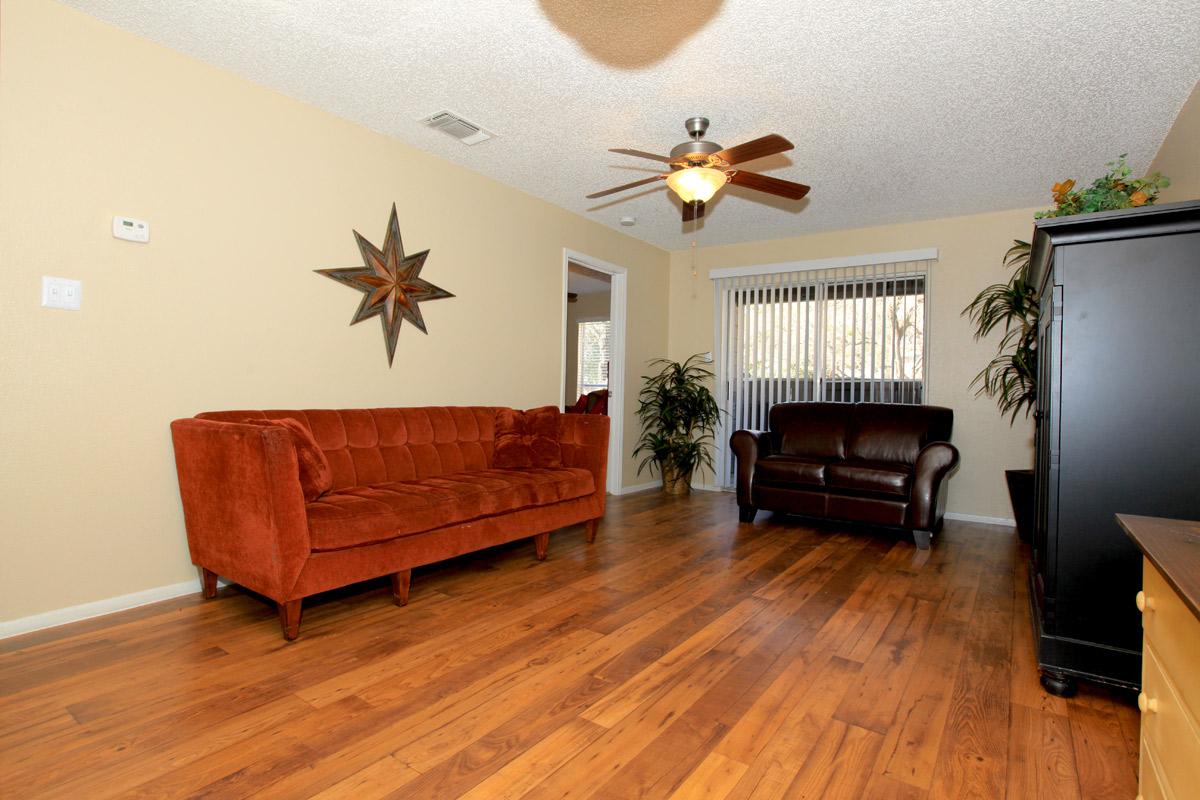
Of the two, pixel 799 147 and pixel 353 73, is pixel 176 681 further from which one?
pixel 799 147

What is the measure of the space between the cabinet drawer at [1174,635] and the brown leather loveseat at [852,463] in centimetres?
283

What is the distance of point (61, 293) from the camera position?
2.44m

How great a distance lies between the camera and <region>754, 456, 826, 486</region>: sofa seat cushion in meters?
4.38

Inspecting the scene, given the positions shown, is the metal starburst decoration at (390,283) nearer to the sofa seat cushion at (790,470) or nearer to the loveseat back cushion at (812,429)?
the sofa seat cushion at (790,470)

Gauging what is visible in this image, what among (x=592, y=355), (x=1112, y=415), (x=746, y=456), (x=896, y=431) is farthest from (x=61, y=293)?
(x=592, y=355)

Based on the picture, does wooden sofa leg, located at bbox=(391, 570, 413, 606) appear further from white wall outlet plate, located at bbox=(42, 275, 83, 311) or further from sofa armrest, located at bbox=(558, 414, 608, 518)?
white wall outlet plate, located at bbox=(42, 275, 83, 311)

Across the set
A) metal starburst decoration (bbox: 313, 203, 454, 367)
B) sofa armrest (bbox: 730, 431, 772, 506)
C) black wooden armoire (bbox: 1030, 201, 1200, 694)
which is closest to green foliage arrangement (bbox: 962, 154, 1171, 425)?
sofa armrest (bbox: 730, 431, 772, 506)

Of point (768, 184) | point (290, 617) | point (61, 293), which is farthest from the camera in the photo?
point (768, 184)

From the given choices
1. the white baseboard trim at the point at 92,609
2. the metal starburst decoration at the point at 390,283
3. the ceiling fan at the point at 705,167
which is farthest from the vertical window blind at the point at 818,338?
the white baseboard trim at the point at 92,609

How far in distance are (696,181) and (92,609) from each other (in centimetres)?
337

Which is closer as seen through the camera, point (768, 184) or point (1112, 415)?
point (1112, 415)

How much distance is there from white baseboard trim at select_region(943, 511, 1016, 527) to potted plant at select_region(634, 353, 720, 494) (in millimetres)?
2177

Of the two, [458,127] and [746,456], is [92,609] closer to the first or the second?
[458,127]

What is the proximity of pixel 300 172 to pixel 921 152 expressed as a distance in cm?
364
